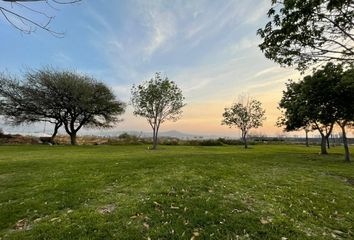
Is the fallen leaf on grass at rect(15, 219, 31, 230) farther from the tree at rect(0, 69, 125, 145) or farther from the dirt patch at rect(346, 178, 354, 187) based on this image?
the tree at rect(0, 69, 125, 145)

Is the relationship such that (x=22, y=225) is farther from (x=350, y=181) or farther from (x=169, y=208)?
(x=350, y=181)

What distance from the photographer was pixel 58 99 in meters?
38.7

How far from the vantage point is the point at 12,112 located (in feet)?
126

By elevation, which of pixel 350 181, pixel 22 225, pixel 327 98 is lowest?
pixel 22 225

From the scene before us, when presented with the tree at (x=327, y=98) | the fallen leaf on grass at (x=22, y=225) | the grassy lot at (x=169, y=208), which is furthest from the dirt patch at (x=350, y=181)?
the fallen leaf on grass at (x=22, y=225)

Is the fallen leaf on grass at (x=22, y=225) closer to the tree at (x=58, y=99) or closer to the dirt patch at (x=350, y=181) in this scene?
the dirt patch at (x=350, y=181)

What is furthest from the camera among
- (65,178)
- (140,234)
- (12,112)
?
(12,112)

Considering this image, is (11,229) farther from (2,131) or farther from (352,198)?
(2,131)

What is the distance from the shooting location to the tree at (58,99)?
37.3m

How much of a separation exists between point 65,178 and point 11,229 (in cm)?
456

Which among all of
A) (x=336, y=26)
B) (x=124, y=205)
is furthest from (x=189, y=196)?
(x=336, y=26)

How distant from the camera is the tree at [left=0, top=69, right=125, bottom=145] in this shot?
37281 mm

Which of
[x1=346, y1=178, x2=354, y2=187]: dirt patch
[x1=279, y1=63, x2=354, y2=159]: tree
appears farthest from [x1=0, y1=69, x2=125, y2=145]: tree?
[x1=346, y1=178, x2=354, y2=187]: dirt patch

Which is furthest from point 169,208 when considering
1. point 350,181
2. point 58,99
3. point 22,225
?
point 58,99
